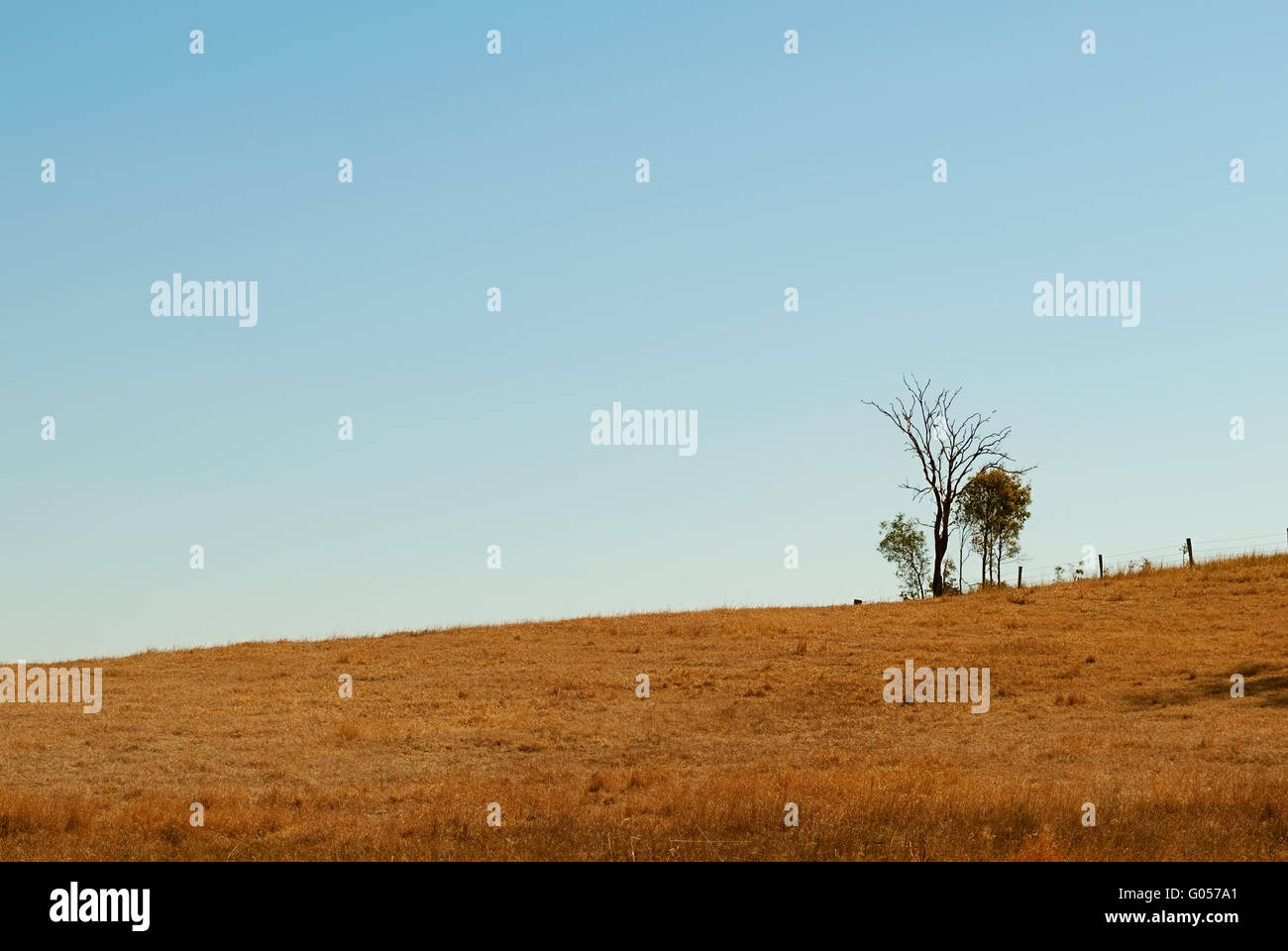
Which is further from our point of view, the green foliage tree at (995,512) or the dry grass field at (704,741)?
the green foliage tree at (995,512)

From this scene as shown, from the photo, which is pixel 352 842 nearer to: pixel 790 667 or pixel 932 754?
pixel 932 754

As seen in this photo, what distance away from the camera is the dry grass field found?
15.9 m

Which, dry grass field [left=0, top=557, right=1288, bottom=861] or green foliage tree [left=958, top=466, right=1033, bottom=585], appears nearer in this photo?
dry grass field [left=0, top=557, right=1288, bottom=861]

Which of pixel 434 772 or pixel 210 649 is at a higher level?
pixel 210 649

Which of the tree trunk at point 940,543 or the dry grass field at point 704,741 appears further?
the tree trunk at point 940,543

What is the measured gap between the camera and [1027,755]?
2433 centimetres

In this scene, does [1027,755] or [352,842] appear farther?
[1027,755]

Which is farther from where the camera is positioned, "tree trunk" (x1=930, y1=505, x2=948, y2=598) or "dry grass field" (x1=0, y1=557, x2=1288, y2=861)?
"tree trunk" (x1=930, y1=505, x2=948, y2=598)

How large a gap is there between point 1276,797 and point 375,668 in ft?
98.0

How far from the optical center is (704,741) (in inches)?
1120

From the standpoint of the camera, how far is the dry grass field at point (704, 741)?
15945mm
